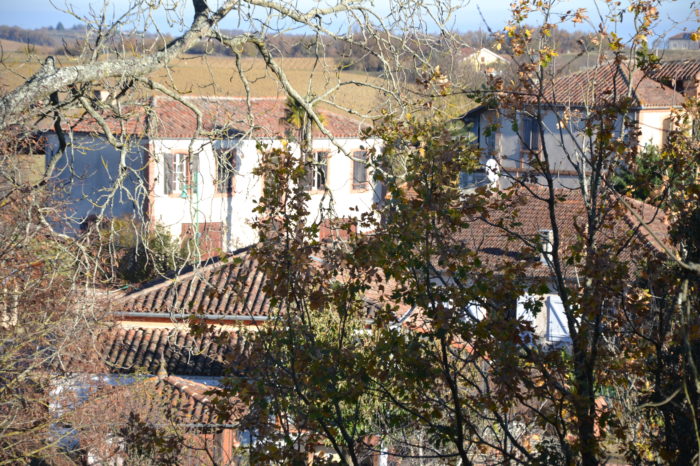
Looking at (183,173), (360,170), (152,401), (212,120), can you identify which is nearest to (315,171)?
(212,120)

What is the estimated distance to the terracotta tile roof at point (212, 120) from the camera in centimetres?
732

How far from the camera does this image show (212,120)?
24.8 ft

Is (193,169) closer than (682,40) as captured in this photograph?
No

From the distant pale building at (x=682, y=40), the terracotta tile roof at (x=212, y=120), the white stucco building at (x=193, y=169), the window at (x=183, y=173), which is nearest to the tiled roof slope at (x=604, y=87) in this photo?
the distant pale building at (x=682, y=40)

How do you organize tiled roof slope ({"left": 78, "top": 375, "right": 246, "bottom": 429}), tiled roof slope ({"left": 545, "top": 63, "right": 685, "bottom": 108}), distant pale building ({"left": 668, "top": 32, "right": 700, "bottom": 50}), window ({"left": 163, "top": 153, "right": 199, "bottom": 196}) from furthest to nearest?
tiled roof slope ({"left": 78, "top": 375, "right": 246, "bottom": 429}) → window ({"left": 163, "top": 153, "right": 199, "bottom": 196}) → distant pale building ({"left": 668, "top": 32, "right": 700, "bottom": 50}) → tiled roof slope ({"left": 545, "top": 63, "right": 685, "bottom": 108})

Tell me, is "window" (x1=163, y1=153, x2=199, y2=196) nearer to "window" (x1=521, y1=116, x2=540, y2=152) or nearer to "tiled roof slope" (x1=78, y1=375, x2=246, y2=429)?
"window" (x1=521, y1=116, x2=540, y2=152)

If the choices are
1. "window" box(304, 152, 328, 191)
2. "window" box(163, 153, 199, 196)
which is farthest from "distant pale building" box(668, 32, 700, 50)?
"window" box(163, 153, 199, 196)

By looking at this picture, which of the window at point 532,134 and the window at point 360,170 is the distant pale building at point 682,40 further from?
the window at point 360,170

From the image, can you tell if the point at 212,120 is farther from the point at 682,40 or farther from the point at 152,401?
the point at 152,401

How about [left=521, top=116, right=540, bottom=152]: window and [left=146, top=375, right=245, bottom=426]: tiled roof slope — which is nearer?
[left=521, top=116, right=540, bottom=152]: window

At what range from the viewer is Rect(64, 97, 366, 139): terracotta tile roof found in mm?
7316

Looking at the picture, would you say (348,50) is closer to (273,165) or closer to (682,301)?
(273,165)

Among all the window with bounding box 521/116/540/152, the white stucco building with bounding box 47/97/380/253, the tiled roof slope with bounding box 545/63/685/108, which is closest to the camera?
the tiled roof slope with bounding box 545/63/685/108

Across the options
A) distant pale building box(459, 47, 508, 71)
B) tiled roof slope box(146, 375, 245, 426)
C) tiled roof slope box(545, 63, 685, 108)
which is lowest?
tiled roof slope box(146, 375, 245, 426)
